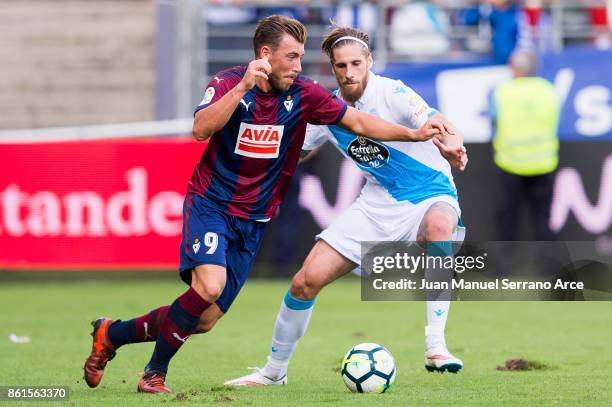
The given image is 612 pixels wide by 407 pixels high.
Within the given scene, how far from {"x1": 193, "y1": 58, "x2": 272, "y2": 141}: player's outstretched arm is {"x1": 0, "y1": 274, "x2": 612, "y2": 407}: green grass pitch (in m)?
1.49

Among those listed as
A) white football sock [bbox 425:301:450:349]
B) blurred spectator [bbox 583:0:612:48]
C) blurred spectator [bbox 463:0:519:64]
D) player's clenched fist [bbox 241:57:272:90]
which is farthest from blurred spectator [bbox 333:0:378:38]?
player's clenched fist [bbox 241:57:272:90]

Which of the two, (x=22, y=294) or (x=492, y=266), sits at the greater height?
(x=492, y=266)

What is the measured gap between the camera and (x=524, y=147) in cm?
1455

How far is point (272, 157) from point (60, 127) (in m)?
10.5

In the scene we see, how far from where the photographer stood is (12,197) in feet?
47.7

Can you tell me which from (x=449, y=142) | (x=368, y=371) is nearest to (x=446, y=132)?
(x=449, y=142)

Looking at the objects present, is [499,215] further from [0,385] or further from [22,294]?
[0,385]

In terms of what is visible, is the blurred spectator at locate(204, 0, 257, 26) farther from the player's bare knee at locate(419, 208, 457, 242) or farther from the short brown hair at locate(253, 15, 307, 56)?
the short brown hair at locate(253, 15, 307, 56)

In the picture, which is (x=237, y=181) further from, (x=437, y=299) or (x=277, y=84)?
(x=437, y=299)

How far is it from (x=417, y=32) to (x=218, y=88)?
1002 cm

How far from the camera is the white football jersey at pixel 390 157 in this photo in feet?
26.0

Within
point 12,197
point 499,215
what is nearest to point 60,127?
point 12,197

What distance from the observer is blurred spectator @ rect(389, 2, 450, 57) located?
16594mm

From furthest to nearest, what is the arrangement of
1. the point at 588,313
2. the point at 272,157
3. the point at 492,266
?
the point at 492,266, the point at 588,313, the point at 272,157
